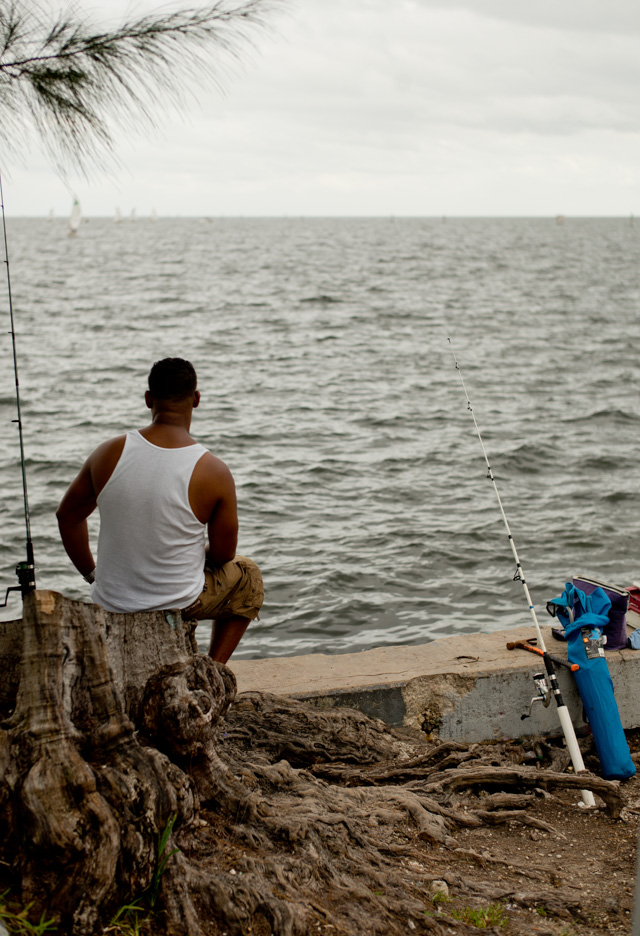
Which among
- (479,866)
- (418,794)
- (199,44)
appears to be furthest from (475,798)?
(199,44)

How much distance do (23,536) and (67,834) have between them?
24.4 feet

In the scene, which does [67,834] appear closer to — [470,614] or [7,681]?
[7,681]

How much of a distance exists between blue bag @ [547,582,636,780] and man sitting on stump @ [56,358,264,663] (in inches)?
82.4

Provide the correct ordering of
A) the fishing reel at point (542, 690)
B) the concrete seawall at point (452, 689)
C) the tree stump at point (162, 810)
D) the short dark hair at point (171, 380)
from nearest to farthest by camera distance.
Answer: the tree stump at point (162, 810) < the short dark hair at point (171, 380) < the fishing reel at point (542, 690) < the concrete seawall at point (452, 689)

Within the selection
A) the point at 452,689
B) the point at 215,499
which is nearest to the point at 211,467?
the point at 215,499

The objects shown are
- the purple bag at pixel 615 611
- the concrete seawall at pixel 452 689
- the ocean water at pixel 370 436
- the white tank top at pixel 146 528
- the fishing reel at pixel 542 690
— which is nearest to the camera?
the white tank top at pixel 146 528

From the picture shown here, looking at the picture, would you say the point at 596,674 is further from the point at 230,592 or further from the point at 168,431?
the point at 168,431

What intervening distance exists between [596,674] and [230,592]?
200 cm

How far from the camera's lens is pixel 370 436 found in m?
13.7

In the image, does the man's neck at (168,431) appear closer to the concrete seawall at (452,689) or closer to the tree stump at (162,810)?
the tree stump at (162,810)

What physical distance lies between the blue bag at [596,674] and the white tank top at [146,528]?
2.26m

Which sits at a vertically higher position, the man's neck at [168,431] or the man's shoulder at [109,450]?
the man's neck at [168,431]

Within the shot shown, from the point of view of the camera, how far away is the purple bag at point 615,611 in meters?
4.63

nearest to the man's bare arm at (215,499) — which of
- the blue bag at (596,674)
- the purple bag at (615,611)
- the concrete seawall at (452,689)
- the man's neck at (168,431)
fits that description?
the man's neck at (168,431)
